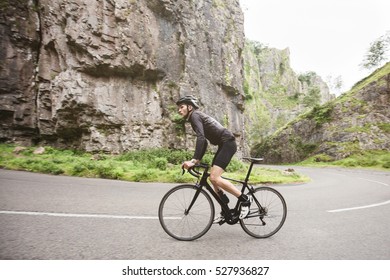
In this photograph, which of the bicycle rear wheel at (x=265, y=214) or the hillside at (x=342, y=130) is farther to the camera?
the hillside at (x=342, y=130)

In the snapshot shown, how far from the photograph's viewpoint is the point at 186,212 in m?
3.93

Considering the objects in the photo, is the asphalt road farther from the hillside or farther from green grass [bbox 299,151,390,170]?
the hillside

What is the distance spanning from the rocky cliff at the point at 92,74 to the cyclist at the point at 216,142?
16.2 meters

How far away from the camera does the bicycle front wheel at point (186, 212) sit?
3752 millimetres

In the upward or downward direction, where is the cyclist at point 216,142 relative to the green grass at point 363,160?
upward

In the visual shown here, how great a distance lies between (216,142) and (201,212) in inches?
50.5

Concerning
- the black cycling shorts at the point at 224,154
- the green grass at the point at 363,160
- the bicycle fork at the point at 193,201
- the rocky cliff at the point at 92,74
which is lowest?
the green grass at the point at 363,160

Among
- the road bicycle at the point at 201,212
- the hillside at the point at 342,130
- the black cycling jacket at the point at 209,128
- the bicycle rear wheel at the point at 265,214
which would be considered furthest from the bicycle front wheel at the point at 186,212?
the hillside at the point at 342,130

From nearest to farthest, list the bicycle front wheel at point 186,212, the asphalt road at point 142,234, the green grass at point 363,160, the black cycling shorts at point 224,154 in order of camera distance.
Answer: the asphalt road at point 142,234
the bicycle front wheel at point 186,212
the black cycling shorts at point 224,154
the green grass at point 363,160

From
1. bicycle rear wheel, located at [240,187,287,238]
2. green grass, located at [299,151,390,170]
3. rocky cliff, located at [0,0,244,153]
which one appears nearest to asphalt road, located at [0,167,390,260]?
bicycle rear wheel, located at [240,187,287,238]

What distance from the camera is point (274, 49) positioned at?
101000mm

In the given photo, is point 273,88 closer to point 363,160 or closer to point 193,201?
point 363,160

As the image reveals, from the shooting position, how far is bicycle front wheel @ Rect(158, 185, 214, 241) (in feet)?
12.3

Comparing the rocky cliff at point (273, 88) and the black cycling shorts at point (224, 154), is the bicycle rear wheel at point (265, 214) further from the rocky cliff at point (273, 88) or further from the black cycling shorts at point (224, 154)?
the rocky cliff at point (273, 88)
